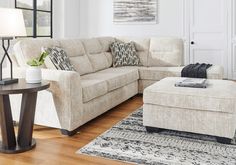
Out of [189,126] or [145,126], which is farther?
[145,126]

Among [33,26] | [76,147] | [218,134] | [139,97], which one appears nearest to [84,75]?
[139,97]

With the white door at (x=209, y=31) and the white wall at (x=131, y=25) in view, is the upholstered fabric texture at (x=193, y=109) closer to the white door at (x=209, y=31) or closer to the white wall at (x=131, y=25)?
the white door at (x=209, y=31)

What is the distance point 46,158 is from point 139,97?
8.33ft

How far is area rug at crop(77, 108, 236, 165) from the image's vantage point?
94.0 inches

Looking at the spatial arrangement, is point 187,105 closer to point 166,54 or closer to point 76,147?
point 76,147

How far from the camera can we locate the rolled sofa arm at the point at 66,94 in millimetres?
2857

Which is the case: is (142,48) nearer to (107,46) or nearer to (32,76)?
(107,46)

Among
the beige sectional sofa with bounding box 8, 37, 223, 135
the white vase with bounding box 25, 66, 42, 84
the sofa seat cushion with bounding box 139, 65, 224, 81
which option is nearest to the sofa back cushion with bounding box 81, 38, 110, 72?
the beige sectional sofa with bounding box 8, 37, 223, 135

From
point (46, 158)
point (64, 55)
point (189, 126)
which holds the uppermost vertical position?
point (64, 55)

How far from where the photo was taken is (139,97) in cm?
478

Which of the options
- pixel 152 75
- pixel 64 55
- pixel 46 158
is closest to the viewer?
pixel 46 158

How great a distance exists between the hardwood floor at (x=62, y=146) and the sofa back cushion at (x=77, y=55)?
754mm

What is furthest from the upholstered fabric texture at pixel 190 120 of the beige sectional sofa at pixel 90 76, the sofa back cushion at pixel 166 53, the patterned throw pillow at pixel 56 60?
the sofa back cushion at pixel 166 53

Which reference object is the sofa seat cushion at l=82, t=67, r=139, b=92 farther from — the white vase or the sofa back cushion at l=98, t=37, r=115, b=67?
the white vase
